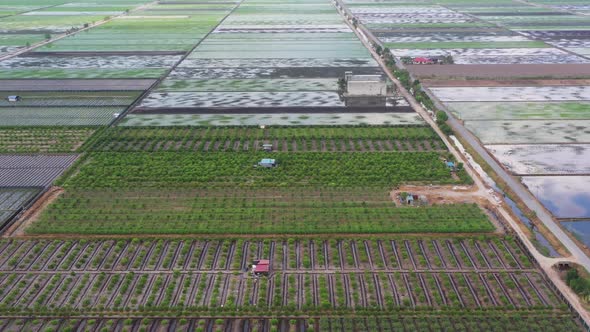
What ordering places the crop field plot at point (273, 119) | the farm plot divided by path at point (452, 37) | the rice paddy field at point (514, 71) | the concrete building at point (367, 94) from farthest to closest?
1. the farm plot divided by path at point (452, 37)
2. the concrete building at point (367, 94)
3. the crop field plot at point (273, 119)
4. the rice paddy field at point (514, 71)

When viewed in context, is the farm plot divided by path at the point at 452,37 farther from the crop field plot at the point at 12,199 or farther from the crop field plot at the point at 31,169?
the crop field plot at the point at 12,199

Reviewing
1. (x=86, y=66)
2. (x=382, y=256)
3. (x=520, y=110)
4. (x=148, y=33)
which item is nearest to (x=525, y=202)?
(x=382, y=256)

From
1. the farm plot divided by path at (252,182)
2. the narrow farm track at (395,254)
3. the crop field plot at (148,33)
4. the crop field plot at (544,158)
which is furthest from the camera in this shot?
the crop field plot at (148,33)

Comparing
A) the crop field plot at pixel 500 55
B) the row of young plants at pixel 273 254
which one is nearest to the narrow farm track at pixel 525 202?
the row of young plants at pixel 273 254

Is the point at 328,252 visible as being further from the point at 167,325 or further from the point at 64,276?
the point at 64,276

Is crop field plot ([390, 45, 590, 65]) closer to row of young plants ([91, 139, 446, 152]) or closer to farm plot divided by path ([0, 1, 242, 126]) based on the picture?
row of young plants ([91, 139, 446, 152])

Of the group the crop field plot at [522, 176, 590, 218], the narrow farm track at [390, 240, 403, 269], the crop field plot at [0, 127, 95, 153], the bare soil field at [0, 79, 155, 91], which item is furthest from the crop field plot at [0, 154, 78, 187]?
the crop field plot at [522, 176, 590, 218]

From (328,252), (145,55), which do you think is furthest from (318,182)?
(145,55)
